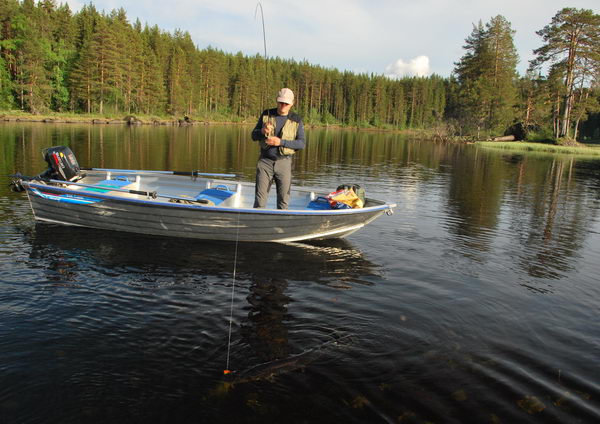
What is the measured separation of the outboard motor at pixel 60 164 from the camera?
8.91 metres

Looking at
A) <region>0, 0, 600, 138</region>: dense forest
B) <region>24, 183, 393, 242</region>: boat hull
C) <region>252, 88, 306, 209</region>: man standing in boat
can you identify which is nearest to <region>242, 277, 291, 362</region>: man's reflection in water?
<region>24, 183, 393, 242</region>: boat hull

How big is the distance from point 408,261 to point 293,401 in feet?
14.8

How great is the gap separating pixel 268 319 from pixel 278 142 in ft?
9.75

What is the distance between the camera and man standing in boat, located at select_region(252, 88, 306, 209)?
7.00 metres

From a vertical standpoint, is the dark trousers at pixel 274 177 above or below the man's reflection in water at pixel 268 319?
above

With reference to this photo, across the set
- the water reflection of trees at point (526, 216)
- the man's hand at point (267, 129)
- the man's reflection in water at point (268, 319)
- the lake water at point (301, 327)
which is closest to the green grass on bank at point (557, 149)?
the water reflection of trees at point (526, 216)

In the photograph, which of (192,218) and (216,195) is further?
(216,195)

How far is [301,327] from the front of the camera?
4984mm

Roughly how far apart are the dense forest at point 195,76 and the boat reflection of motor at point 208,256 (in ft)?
84.8

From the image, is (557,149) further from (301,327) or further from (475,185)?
(301,327)

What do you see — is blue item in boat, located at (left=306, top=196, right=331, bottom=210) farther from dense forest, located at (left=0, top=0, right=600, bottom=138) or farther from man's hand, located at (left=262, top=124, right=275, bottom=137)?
dense forest, located at (left=0, top=0, right=600, bottom=138)

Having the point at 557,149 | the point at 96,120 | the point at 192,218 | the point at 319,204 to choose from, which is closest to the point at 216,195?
the point at 192,218

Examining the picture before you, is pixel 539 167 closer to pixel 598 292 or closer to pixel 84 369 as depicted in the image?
pixel 598 292

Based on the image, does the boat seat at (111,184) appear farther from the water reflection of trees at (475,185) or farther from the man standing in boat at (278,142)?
the water reflection of trees at (475,185)
